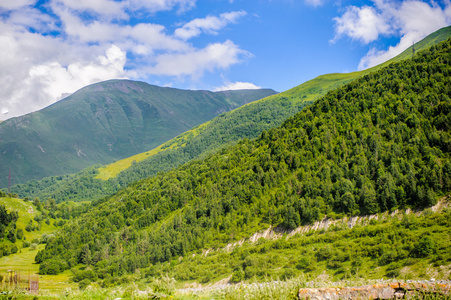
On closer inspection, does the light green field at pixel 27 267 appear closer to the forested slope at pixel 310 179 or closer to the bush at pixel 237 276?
the forested slope at pixel 310 179

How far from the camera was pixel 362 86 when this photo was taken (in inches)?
6826

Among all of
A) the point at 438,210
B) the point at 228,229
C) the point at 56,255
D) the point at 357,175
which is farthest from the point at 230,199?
the point at 56,255

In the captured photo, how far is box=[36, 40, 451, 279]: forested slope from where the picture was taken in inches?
4486

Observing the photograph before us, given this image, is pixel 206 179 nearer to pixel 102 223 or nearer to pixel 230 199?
pixel 230 199

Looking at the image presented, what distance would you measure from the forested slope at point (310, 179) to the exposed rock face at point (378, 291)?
300 feet

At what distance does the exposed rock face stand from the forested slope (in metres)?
91.3

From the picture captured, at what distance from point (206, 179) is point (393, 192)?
323 feet

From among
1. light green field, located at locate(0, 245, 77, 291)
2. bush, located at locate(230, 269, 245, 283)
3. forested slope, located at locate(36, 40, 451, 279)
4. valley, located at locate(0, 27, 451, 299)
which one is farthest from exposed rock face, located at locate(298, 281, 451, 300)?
light green field, located at locate(0, 245, 77, 291)

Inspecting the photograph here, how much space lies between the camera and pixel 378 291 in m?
19.6

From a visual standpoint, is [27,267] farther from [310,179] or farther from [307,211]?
[310,179]

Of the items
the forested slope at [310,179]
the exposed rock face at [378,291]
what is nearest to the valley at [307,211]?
the forested slope at [310,179]

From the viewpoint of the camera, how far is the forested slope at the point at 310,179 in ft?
374

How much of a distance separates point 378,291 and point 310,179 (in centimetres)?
11547

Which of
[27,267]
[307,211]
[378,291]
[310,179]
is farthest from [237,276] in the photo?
[27,267]
